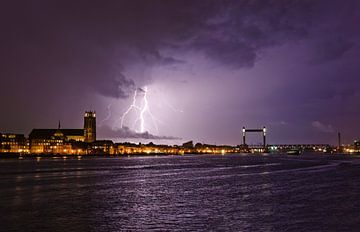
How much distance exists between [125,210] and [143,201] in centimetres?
443

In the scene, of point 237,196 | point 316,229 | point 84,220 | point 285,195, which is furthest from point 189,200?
point 316,229

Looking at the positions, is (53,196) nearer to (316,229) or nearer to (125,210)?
(125,210)

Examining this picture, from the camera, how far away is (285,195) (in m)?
31.8

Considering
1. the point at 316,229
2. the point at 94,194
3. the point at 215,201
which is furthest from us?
the point at 94,194

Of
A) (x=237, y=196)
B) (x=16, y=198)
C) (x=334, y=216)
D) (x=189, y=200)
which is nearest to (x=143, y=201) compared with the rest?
(x=189, y=200)

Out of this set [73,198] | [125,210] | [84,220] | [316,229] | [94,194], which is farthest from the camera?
[94,194]

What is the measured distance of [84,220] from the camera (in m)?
21.4

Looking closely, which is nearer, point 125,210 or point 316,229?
point 316,229

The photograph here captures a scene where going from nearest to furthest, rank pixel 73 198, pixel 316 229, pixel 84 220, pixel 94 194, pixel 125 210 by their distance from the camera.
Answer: pixel 316 229 < pixel 84 220 < pixel 125 210 < pixel 73 198 < pixel 94 194

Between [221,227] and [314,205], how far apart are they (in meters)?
9.38

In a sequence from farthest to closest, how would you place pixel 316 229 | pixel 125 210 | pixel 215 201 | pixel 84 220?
pixel 215 201
pixel 125 210
pixel 84 220
pixel 316 229

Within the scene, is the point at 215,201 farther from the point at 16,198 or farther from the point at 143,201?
the point at 16,198

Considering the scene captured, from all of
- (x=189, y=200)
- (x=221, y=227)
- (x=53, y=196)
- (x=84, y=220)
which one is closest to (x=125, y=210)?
(x=84, y=220)

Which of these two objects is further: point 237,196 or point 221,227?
point 237,196
